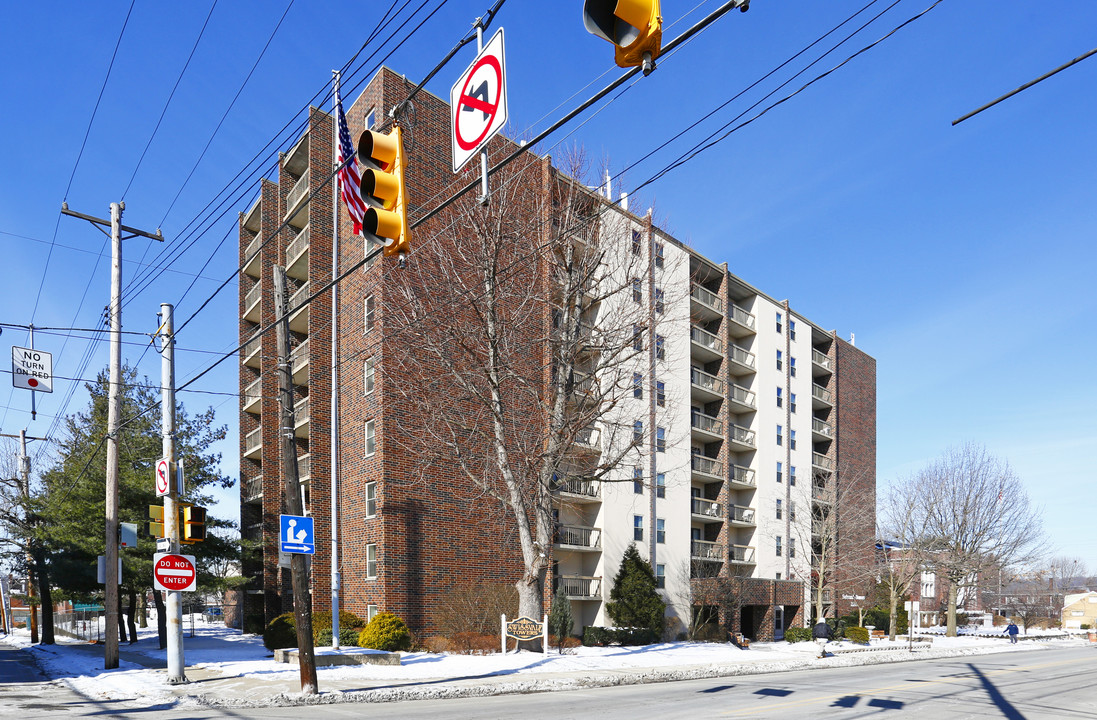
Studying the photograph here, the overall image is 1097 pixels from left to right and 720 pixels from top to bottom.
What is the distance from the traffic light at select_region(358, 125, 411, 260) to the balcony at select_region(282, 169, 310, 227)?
27779 mm

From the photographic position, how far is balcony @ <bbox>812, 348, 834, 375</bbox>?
55.3 meters

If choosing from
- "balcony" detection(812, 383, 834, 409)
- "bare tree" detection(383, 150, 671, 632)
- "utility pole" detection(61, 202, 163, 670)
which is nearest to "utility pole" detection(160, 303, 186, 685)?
"utility pole" detection(61, 202, 163, 670)

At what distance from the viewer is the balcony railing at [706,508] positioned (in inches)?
1650

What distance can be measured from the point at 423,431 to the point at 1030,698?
19.2 meters

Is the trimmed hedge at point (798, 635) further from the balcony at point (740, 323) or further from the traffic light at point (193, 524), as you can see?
the traffic light at point (193, 524)

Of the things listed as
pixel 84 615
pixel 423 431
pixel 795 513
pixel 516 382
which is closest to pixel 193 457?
pixel 423 431

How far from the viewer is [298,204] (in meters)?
34.5

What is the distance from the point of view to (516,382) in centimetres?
2852

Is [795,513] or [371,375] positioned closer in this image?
[371,375]

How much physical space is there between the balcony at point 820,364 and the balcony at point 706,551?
18053 mm

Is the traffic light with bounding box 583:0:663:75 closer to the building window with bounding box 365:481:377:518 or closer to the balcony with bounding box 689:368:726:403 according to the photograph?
the building window with bounding box 365:481:377:518

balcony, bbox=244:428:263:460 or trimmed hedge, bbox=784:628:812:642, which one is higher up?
balcony, bbox=244:428:263:460

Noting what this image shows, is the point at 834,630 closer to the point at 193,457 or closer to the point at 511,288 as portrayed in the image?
the point at 511,288

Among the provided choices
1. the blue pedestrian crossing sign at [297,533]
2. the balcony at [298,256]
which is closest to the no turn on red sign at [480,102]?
the blue pedestrian crossing sign at [297,533]
